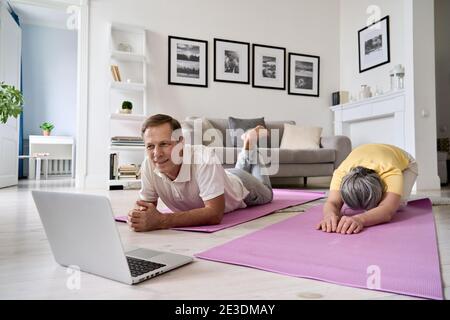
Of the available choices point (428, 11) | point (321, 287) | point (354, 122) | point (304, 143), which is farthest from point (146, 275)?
point (354, 122)

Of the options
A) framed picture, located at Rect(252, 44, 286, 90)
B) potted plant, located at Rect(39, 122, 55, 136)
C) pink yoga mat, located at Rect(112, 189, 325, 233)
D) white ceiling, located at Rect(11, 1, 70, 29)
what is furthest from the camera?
potted plant, located at Rect(39, 122, 55, 136)

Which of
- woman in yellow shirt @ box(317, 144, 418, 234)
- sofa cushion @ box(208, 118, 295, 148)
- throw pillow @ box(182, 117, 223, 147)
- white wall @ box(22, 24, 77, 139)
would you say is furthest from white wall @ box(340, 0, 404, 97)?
white wall @ box(22, 24, 77, 139)

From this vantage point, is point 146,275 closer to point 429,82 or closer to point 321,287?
point 321,287

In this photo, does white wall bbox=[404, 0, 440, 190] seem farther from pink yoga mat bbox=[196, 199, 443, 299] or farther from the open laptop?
the open laptop

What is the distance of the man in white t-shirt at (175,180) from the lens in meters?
1.40

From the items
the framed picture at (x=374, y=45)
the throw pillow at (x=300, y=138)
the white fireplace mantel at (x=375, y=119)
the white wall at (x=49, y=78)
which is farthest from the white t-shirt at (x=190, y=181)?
the white wall at (x=49, y=78)

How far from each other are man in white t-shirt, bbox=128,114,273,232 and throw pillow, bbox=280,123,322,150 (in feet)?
8.87

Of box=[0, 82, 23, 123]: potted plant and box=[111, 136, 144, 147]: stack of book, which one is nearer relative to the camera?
box=[0, 82, 23, 123]: potted plant

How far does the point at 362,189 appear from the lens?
1.55 meters

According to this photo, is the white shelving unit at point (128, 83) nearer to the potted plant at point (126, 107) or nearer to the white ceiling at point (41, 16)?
the potted plant at point (126, 107)

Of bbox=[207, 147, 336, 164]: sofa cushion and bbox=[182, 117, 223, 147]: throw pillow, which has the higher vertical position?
bbox=[182, 117, 223, 147]: throw pillow

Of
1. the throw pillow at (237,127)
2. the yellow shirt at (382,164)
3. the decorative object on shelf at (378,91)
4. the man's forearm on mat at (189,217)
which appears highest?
the decorative object on shelf at (378,91)

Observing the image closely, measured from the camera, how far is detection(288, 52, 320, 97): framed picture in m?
5.06

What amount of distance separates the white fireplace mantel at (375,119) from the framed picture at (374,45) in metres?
0.57
